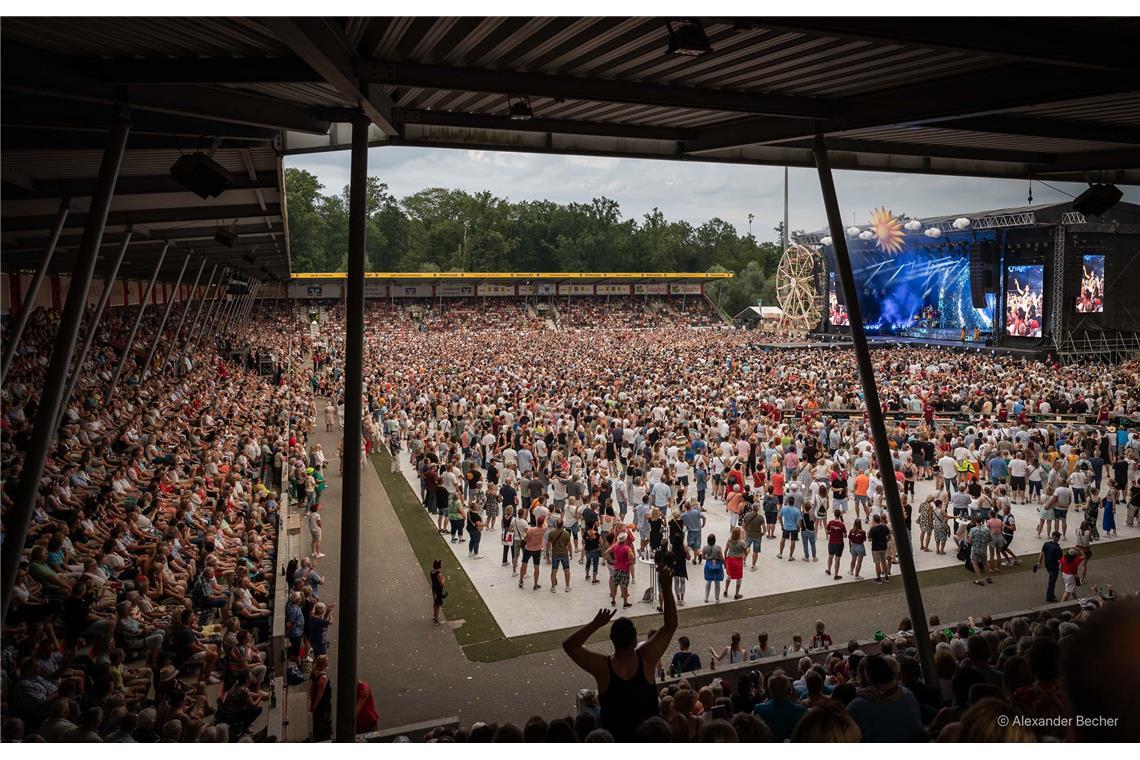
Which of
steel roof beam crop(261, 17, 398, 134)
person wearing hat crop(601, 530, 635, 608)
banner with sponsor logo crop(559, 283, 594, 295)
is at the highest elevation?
banner with sponsor logo crop(559, 283, 594, 295)

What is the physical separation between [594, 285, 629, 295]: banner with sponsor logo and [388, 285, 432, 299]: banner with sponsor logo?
14824mm

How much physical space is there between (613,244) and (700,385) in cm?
7546

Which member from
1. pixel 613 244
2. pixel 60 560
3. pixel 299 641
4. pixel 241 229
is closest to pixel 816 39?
pixel 299 641

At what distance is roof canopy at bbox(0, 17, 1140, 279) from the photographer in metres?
4.36

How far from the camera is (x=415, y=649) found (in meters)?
Result: 8.87

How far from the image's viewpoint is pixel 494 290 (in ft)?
205

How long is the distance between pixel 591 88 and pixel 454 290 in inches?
2222

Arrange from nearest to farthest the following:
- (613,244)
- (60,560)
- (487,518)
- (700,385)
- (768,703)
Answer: (768,703) < (60,560) < (487,518) < (700,385) < (613,244)

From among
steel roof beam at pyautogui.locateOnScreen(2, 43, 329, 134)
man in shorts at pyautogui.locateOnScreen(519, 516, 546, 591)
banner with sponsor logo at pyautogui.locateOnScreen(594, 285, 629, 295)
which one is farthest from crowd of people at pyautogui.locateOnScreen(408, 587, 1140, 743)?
banner with sponsor logo at pyautogui.locateOnScreen(594, 285, 629, 295)

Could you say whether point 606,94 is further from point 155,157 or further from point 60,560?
point 60,560

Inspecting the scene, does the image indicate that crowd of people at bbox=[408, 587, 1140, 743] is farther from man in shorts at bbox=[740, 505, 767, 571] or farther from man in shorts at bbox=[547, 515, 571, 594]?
man in shorts at bbox=[740, 505, 767, 571]

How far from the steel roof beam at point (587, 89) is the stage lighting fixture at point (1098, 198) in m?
3.98

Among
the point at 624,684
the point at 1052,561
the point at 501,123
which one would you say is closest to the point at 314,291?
the point at 501,123

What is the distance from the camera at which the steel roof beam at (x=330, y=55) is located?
3504 mm
